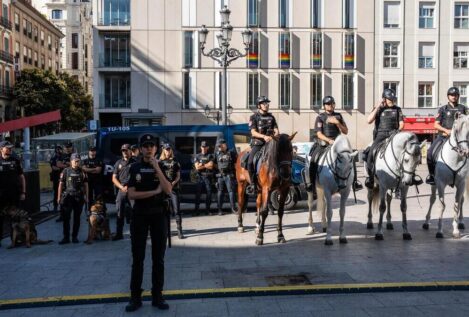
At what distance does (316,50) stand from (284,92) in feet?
14.2

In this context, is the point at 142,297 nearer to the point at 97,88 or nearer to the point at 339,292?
the point at 339,292

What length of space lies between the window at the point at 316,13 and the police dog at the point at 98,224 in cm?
3382

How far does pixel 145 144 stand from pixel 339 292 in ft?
10.1

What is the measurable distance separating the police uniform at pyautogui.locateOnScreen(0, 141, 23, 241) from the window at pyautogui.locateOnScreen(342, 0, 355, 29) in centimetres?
3538

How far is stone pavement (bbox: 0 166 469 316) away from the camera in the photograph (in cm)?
596

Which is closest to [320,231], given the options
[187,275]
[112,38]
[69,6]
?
[187,275]

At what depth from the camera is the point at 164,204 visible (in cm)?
599

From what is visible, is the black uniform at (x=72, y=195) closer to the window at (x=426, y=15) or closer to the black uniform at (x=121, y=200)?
the black uniform at (x=121, y=200)

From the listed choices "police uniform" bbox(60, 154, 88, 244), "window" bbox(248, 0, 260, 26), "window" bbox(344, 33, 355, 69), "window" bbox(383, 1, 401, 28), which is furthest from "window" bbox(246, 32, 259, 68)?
"police uniform" bbox(60, 154, 88, 244)

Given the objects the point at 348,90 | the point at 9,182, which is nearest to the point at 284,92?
the point at 348,90

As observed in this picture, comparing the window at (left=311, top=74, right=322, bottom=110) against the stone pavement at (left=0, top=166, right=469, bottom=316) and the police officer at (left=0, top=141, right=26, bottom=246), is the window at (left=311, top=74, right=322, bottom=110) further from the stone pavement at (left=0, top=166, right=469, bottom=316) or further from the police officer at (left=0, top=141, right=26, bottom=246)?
the police officer at (left=0, top=141, right=26, bottom=246)

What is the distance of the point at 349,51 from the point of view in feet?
136

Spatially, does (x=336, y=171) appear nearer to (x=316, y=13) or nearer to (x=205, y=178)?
(x=205, y=178)

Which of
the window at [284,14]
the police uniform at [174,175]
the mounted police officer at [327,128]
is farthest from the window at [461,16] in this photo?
the police uniform at [174,175]
